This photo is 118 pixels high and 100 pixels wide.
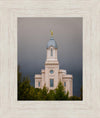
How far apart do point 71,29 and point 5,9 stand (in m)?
0.74

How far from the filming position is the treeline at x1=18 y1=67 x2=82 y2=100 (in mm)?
1614

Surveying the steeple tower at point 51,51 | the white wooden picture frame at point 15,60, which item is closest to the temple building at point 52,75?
the steeple tower at point 51,51

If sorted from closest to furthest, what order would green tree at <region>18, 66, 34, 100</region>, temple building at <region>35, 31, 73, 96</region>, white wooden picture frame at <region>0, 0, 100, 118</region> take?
white wooden picture frame at <region>0, 0, 100, 118</region> → green tree at <region>18, 66, 34, 100</region> → temple building at <region>35, 31, 73, 96</region>

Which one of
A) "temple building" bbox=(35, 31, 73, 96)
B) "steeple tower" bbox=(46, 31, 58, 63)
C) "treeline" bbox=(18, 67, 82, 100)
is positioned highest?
"steeple tower" bbox=(46, 31, 58, 63)

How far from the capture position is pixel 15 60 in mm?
1451

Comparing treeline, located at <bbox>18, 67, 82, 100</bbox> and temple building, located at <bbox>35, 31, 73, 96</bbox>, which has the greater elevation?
temple building, located at <bbox>35, 31, 73, 96</bbox>

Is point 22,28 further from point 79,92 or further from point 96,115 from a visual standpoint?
point 96,115

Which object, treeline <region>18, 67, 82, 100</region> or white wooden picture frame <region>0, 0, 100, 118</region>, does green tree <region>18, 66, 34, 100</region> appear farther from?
white wooden picture frame <region>0, 0, 100, 118</region>

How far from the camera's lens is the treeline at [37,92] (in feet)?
5.30

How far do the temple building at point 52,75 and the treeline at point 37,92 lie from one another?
48 millimetres

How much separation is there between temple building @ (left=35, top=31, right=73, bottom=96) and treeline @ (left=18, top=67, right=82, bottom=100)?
0.05 metres

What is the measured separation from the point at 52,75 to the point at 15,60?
506 millimetres

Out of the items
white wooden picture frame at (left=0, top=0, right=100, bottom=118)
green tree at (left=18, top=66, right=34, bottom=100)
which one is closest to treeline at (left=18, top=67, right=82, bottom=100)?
green tree at (left=18, top=66, right=34, bottom=100)

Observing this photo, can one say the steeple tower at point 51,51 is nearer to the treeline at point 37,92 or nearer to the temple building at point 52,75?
the temple building at point 52,75
